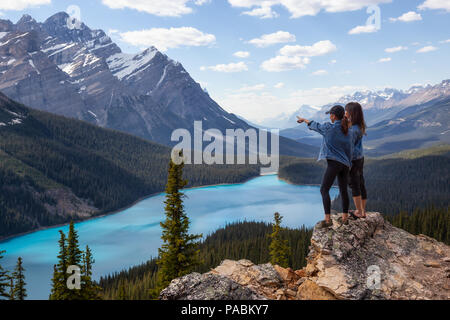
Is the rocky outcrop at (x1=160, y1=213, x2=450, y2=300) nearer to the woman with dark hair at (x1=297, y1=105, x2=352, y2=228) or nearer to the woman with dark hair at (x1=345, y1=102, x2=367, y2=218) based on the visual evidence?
the woman with dark hair at (x1=345, y1=102, x2=367, y2=218)

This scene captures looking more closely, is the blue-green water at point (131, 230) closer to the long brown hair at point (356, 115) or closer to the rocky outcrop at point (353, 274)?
the rocky outcrop at point (353, 274)

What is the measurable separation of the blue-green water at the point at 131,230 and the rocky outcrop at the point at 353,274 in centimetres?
8170

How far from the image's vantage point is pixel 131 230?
135250 millimetres

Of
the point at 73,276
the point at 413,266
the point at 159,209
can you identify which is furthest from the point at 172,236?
the point at 159,209

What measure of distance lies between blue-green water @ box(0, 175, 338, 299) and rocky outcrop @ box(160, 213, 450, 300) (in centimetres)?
8170

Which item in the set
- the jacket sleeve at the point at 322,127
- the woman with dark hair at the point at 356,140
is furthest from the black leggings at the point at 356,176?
the jacket sleeve at the point at 322,127

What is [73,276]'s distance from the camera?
82.8 ft

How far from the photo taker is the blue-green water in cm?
9762

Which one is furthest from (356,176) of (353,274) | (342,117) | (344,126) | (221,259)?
(221,259)

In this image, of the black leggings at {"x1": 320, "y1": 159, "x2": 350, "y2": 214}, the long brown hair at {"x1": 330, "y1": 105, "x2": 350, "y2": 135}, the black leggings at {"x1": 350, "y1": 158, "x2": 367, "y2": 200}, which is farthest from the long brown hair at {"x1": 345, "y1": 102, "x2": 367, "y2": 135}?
the black leggings at {"x1": 320, "y1": 159, "x2": 350, "y2": 214}

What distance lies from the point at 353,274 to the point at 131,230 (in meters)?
134

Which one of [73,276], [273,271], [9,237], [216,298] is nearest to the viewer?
[216,298]
